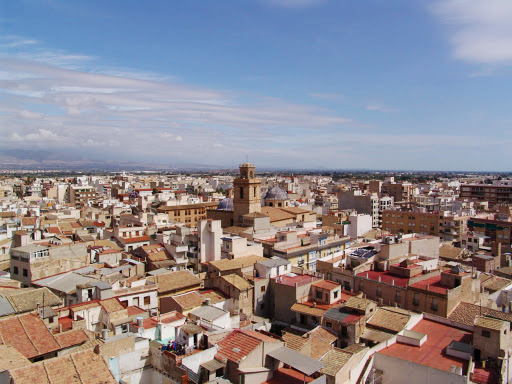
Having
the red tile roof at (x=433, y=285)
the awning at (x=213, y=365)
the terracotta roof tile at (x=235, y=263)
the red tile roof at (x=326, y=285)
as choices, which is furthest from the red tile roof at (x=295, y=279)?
the awning at (x=213, y=365)

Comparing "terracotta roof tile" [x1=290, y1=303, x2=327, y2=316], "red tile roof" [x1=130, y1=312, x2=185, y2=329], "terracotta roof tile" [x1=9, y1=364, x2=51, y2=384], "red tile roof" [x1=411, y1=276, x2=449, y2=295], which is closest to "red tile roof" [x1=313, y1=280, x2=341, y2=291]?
"terracotta roof tile" [x1=290, y1=303, x2=327, y2=316]

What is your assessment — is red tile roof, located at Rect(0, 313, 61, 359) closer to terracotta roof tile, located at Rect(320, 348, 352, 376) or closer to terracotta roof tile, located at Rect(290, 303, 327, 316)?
terracotta roof tile, located at Rect(320, 348, 352, 376)

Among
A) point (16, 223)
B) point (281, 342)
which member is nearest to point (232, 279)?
point (281, 342)

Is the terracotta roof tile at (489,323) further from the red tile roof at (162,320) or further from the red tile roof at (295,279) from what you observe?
the red tile roof at (162,320)

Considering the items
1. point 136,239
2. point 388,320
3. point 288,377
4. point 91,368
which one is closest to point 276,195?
point 136,239

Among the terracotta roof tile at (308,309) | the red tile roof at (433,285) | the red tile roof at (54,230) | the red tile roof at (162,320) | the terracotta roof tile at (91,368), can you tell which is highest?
the terracotta roof tile at (91,368)
